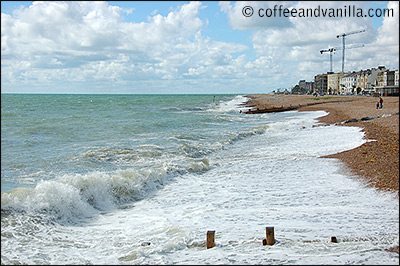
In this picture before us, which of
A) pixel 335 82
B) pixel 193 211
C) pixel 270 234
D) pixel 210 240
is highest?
pixel 335 82

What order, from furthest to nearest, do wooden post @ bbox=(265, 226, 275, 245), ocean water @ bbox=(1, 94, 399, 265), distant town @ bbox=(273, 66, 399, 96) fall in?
distant town @ bbox=(273, 66, 399, 96) < wooden post @ bbox=(265, 226, 275, 245) < ocean water @ bbox=(1, 94, 399, 265)

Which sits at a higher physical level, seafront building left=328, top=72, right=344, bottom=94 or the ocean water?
seafront building left=328, top=72, right=344, bottom=94

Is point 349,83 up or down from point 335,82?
down

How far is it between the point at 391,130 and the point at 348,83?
118 m

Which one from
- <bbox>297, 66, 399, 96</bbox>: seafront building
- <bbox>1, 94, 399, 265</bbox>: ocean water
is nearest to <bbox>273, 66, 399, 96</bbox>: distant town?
<bbox>297, 66, 399, 96</bbox>: seafront building

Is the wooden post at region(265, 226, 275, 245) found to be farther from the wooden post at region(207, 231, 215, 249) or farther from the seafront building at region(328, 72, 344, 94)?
the seafront building at region(328, 72, 344, 94)

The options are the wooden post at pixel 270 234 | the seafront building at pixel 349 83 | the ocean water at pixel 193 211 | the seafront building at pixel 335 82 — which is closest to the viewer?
the ocean water at pixel 193 211

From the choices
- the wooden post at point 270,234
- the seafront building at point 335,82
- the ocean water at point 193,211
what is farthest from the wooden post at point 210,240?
the seafront building at point 335,82

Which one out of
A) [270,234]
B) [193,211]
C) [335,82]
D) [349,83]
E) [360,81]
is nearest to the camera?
[270,234]

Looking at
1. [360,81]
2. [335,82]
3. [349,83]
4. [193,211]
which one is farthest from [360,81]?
[193,211]

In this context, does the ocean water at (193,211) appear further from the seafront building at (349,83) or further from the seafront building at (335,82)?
the seafront building at (335,82)

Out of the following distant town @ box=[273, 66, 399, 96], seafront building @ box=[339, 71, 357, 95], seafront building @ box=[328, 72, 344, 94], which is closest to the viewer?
distant town @ box=[273, 66, 399, 96]

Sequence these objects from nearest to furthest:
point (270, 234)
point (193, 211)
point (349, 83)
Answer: point (270, 234) → point (193, 211) → point (349, 83)

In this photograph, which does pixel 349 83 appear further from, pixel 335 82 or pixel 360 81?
pixel 335 82
